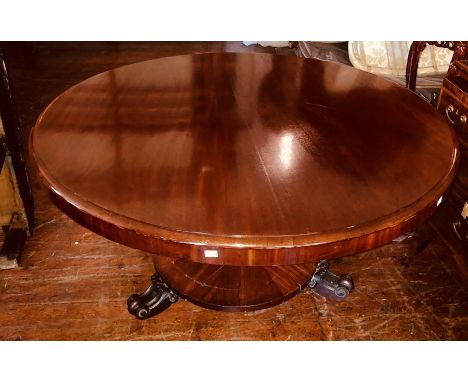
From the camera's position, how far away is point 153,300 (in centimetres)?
164

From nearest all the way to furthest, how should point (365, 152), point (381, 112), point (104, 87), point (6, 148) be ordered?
point (365, 152)
point (381, 112)
point (104, 87)
point (6, 148)

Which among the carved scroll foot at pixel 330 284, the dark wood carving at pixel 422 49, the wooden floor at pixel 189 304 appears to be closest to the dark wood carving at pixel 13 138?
the wooden floor at pixel 189 304

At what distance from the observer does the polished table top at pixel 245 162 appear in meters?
0.89

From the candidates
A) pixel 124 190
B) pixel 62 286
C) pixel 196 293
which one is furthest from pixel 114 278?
pixel 124 190

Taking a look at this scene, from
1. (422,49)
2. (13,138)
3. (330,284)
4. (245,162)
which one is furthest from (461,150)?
(13,138)

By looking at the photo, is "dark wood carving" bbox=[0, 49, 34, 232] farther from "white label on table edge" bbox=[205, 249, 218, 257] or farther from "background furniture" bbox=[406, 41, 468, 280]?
"background furniture" bbox=[406, 41, 468, 280]

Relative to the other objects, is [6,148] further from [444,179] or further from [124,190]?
[444,179]

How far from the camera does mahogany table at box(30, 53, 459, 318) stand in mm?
897

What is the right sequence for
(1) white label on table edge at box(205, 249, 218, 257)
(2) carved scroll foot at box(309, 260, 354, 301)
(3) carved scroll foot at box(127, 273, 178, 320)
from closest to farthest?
1. (1) white label on table edge at box(205, 249, 218, 257)
2. (3) carved scroll foot at box(127, 273, 178, 320)
3. (2) carved scroll foot at box(309, 260, 354, 301)

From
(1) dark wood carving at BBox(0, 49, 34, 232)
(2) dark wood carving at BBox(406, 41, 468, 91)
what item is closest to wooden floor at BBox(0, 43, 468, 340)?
(1) dark wood carving at BBox(0, 49, 34, 232)

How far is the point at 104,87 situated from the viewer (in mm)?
1521

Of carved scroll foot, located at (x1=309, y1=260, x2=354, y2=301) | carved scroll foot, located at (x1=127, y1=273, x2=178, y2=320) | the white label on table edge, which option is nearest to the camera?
the white label on table edge

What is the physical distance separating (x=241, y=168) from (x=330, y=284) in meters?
0.86
